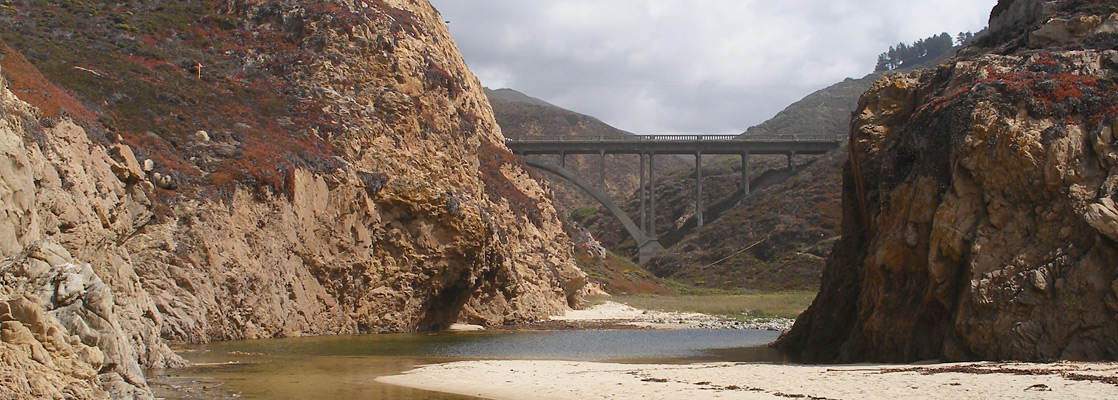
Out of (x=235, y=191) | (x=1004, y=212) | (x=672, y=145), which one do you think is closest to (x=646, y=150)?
(x=672, y=145)

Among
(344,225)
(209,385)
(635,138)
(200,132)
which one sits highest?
(635,138)

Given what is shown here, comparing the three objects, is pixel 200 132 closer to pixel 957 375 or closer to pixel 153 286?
pixel 153 286

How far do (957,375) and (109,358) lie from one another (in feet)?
50.0

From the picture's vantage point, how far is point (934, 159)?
24.4 meters

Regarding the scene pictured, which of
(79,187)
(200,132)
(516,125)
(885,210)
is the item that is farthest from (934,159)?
(516,125)

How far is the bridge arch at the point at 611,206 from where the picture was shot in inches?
3962

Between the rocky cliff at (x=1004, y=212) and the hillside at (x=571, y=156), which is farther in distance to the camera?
the hillside at (x=571, y=156)

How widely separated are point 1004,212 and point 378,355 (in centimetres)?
1834

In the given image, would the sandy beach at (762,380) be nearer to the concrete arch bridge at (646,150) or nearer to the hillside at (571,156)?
the concrete arch bridge at (646,150)

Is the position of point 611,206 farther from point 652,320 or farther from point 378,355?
point 378,355

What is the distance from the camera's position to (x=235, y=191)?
118 feet


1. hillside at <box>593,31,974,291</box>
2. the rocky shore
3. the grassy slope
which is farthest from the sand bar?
the grassy slope

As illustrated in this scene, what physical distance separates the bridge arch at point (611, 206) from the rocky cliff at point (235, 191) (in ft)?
116

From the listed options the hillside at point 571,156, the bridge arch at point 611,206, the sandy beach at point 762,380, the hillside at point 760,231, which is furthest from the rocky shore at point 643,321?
the hillside at point 571,156
